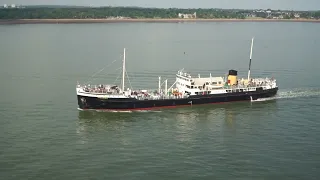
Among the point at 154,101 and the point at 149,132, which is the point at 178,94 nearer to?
the point at 154,101

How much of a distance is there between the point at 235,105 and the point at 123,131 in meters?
13.7

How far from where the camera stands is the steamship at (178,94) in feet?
121

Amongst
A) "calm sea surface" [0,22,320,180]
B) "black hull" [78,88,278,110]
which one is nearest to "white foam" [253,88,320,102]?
"calm sea surface" [0,22,320,180]

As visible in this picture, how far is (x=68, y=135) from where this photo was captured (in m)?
30.0

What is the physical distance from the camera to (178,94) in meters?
39.8

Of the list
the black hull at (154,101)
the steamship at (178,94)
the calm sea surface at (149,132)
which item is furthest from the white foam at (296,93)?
the black hull at (154,101)

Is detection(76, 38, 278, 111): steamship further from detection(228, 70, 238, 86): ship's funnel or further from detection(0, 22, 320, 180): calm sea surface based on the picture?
detection(0, 22, 320, 180): calm sea surface

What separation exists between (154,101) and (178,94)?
9.72 feet

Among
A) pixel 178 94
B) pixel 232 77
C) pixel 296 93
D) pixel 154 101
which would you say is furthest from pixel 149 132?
pixel 296 93

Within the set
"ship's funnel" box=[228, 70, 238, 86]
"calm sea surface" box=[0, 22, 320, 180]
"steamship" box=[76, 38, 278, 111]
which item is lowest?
"calm sea surface" box=[0, 22, 320, 180]

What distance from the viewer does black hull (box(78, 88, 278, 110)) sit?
121 ft

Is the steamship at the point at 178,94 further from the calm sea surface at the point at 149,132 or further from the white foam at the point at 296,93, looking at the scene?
the calm sea surface at the point at 149,132

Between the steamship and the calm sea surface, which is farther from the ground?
the steamship

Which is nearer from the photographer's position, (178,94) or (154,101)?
(154,101)
